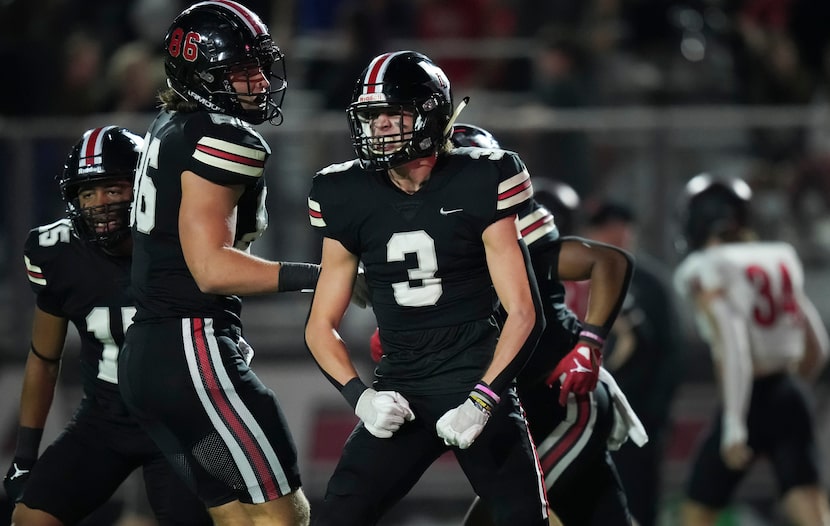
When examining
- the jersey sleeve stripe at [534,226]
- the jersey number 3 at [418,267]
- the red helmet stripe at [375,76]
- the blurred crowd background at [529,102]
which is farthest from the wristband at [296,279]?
the blurred crowd background at [529,102]

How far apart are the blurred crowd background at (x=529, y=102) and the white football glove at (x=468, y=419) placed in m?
3.28

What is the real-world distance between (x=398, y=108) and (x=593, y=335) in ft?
3.57

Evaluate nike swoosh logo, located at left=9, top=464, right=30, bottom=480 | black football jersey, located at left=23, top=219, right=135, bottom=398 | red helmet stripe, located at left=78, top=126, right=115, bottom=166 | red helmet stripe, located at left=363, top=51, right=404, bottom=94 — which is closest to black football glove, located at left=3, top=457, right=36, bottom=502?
nike swoosh logo, located at left=9, top=464, right=30, bottom=480

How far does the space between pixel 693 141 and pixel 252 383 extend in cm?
476

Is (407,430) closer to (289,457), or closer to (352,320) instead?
(289,457)

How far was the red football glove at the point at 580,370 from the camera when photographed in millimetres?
4539

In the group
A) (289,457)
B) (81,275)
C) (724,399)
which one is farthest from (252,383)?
(724,399)

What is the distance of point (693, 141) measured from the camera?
331 inches

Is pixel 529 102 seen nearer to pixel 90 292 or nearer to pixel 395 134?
pixel 90 292

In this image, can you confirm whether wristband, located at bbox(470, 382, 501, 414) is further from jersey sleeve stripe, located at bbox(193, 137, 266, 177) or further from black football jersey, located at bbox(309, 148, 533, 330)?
jersey sleeve stripe, located at bbox(193, 137, 266, 177)

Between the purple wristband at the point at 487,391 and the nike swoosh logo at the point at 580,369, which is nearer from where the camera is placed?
the purple wristband at the point at 487,391

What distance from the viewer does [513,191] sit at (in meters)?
4.07

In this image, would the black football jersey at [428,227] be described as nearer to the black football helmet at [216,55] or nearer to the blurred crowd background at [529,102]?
the black football helmet at [216,55]

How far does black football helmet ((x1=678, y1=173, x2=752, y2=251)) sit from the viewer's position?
261 inches
